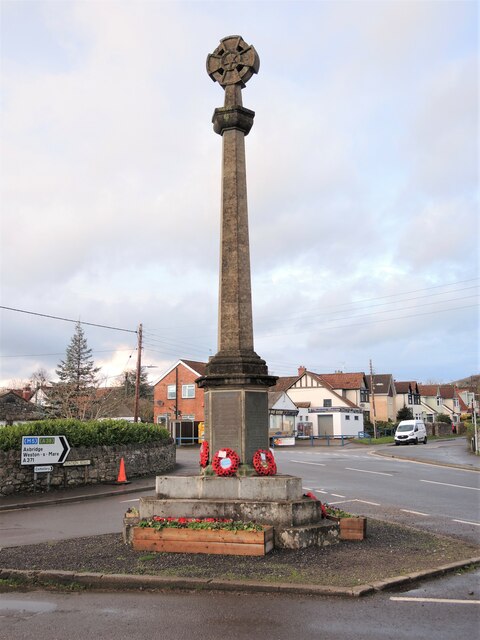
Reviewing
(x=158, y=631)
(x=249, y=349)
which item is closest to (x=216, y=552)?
(x=158, y=631)

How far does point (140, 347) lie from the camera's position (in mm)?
38312

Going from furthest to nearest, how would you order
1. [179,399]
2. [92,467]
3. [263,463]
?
1. [179,399]
2. [92,467]
3. [263,463]

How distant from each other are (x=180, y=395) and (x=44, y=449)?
4010cm

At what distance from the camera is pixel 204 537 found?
7961mm

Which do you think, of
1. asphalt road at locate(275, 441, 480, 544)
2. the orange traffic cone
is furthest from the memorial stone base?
the orange traffic cone

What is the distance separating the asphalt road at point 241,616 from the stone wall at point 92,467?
11.2m

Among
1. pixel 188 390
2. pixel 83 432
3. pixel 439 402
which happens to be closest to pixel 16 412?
pixel 188 390

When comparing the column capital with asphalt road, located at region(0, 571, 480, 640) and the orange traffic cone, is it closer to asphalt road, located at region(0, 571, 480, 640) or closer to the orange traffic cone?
asphalt road, located at region(0, 571, 480, 640)

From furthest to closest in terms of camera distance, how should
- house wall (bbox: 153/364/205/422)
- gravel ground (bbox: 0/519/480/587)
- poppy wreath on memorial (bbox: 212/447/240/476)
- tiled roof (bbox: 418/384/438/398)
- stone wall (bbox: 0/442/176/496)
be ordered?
tiled roof (bbox: 418/384/438/398) < house wall (bbox: 153/364/205/422) < stone wall (bbox: 0/442/176/496) < poppy wreath on memorial (bbox: 212/447/240/476) < gravel ground (bbox: 0/519/480/587)

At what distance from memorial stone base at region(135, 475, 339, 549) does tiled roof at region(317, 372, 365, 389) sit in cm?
6308

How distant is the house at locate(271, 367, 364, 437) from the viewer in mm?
61500

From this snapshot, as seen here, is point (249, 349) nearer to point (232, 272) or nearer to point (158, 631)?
point (232, 272)

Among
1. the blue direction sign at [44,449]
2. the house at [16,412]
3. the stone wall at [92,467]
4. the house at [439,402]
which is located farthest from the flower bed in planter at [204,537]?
the house at [439,402]

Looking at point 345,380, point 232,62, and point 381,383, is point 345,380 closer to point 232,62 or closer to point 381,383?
point 381,383
